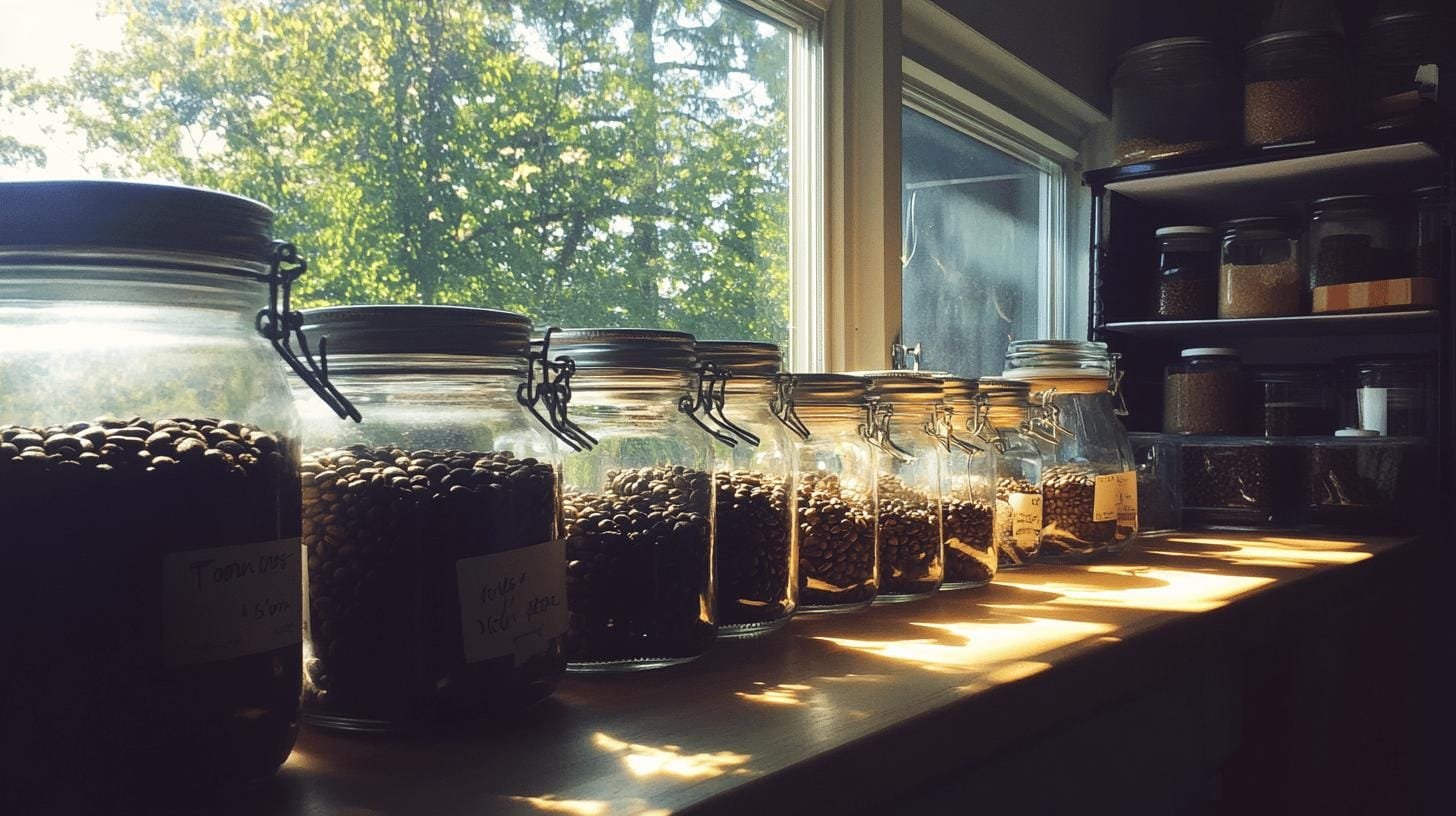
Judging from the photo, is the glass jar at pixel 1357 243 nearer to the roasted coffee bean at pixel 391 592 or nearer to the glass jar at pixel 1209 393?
the glass jar at pixel 1209 393

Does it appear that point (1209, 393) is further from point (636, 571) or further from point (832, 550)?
point (636, 571)

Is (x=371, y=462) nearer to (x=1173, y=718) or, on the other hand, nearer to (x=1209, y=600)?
(x=1209, y=600)

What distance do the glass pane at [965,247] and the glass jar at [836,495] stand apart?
988 millimetres

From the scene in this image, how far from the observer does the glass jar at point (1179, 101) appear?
6.82 feet

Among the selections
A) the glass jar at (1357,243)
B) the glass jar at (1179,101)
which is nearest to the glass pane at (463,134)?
the glass jar at (1179,101)

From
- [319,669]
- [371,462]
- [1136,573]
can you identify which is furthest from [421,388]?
[1136,573]

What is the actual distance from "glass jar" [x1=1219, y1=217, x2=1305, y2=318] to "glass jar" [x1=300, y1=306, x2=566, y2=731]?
169 cm

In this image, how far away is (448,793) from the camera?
516 millimetres

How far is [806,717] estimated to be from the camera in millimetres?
655

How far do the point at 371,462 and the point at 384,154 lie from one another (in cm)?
59

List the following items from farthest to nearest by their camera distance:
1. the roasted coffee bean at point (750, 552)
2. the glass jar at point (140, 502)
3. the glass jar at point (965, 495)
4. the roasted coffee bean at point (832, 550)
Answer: the glass jar at point (965, 495) → the roasted coffee bean at point (832, 550) → the roasted coffee bean at point (750, 552) → the glass jar at point (140, 502)

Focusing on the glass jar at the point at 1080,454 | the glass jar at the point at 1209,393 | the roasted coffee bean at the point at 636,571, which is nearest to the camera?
the roasted coffee bean at the point at 636,571

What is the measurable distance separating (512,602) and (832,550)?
0.41 m

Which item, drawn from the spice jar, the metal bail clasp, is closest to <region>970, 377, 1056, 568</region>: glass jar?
the spice jar
